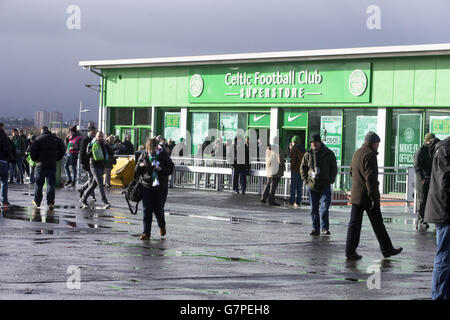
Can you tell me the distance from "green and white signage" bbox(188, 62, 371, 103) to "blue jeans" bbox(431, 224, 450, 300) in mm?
23928

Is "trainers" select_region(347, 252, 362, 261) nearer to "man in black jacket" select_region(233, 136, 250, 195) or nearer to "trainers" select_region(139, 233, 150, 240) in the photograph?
"trainers" select_region(139, 233, 150, 240)

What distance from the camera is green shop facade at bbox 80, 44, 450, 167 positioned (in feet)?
100

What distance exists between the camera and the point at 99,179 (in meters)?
20.0

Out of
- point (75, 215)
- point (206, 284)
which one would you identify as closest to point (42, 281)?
point (206, 284)

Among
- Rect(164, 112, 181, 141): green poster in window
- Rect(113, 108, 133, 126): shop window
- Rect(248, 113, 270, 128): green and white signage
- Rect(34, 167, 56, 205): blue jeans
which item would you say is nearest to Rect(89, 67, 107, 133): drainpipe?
Rect(113, 108, 133, 126): shop window

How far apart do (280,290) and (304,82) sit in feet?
83.6

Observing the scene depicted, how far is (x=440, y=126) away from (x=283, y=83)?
749cm

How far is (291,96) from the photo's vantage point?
1362 inches

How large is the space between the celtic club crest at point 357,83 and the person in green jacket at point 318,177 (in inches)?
661

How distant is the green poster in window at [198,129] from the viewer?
37.6m

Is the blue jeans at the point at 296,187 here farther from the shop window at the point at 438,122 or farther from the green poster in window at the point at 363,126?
the green poster in window at the point at 363,126

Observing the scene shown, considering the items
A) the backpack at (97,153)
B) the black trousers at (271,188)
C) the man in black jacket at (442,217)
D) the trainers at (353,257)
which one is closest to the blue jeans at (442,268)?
the man in black jacket at (442,217)

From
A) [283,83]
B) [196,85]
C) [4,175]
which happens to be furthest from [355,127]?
[4,175]
